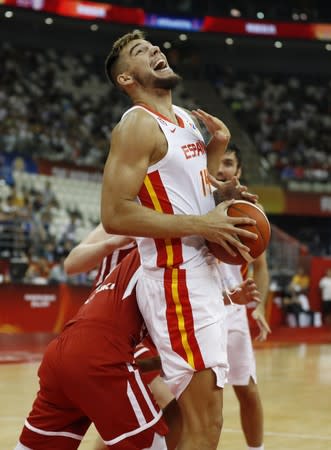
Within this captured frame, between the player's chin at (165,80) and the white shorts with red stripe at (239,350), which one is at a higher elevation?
the player's chin at (165,80)

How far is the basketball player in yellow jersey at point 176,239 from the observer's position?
12.1ft

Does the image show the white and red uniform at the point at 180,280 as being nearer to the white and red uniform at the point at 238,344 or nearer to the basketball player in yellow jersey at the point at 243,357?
the basketball player in yellow jersey at the point at 243,357

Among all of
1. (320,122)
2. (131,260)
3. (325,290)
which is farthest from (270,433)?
(320,122)

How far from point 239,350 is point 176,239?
6.29ft

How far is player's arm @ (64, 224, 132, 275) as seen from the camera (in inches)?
174

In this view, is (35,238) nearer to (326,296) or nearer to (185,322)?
(326,296)

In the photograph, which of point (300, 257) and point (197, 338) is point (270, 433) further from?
point (300, 257)

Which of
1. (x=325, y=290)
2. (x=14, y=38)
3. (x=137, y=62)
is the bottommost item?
(x=325, y=290)

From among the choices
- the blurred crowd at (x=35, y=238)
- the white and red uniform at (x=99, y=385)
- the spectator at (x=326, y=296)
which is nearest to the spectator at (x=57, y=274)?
the blurred crowd at (x=35, y=238)

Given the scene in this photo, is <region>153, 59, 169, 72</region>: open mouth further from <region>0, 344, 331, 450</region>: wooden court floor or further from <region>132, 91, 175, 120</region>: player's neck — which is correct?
<region>0, 344, 331, 450</region>: wooden court floor

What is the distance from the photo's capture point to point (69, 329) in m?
3.97

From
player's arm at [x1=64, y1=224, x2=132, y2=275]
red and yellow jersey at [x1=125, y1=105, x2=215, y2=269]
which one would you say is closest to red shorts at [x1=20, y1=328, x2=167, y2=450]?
red and yellow jersey at [x1=125, y1=105, x2=215, y2=269]

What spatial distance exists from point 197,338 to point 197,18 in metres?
23.8

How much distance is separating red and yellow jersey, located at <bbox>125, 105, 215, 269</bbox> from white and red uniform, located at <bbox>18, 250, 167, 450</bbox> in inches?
8.8
